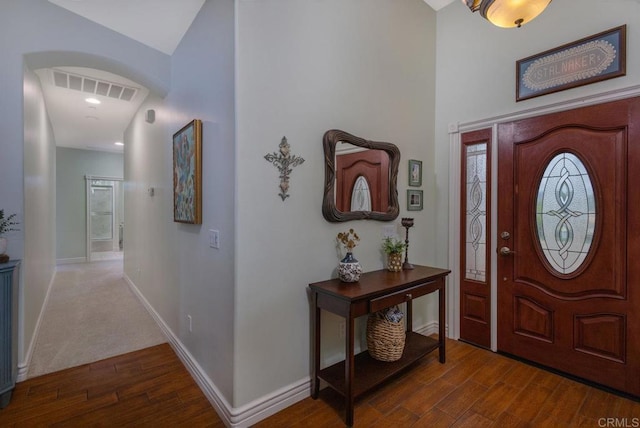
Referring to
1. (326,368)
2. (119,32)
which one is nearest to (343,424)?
(326,368)

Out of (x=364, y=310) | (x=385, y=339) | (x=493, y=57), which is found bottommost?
(x=385, y=339)

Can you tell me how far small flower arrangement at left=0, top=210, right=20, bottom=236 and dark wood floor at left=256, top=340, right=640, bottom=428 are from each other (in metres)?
2.13

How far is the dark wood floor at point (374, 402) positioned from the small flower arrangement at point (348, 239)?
3.28ft

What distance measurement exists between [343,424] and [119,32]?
325cm

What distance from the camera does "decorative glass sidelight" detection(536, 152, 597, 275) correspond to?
2.17 m

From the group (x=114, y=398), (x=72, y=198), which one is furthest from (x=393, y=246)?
(x=72, y=198)

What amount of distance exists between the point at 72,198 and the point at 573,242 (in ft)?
28.8

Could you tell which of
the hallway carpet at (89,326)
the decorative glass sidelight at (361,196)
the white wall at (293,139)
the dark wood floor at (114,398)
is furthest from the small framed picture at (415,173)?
the hallway carpet at (89,326)

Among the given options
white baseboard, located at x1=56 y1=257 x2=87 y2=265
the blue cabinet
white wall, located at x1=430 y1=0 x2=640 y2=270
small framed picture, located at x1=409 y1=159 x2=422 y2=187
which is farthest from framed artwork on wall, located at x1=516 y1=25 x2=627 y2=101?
white baseboard, located at x1=56 y1=257 x2=87 y2=265

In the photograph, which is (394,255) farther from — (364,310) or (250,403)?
(250,403)

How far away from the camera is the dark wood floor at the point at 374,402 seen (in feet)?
5.88

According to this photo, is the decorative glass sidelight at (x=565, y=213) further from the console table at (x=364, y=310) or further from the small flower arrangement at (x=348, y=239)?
the small flower arrangement at (x=348, y=239)

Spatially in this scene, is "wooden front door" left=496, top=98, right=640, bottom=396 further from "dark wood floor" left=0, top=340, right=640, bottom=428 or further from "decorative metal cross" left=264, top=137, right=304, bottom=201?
"decorative metal cross" left=264, top=137, right=304, bottom=201

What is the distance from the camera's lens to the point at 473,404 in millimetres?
1945
